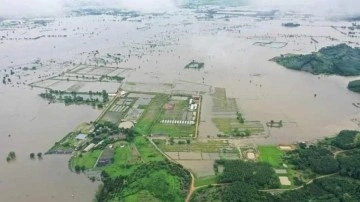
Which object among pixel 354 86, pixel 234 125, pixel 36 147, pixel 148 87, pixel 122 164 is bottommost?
pixel 36 147

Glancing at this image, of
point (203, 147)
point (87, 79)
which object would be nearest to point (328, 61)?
point (203, 147)

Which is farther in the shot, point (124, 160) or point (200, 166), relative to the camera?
point (124, 160)

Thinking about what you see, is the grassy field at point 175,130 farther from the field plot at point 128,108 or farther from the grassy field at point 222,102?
the grassy field at point 222,102

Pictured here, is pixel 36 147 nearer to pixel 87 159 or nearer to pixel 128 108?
pixel 87 159

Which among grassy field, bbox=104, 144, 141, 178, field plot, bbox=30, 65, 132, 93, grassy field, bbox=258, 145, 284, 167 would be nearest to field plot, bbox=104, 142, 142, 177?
grassy field, bbox=104, 144, 141, 178

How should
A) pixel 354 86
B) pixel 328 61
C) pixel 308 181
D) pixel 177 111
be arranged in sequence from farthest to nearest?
pixel 328 61, pixel 354 86, pixel 177 111, pixel 308 181

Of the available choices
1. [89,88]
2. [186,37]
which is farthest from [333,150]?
[186,37]
